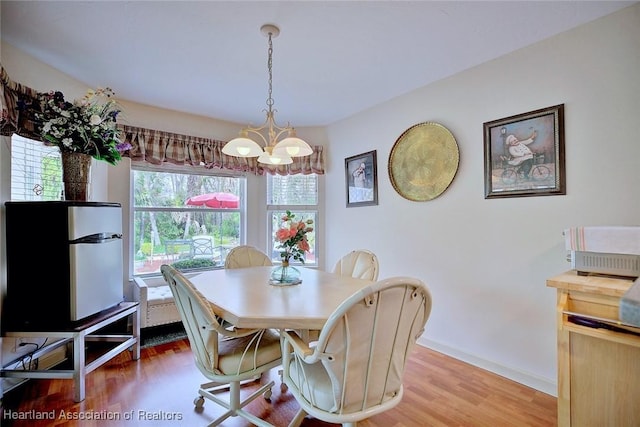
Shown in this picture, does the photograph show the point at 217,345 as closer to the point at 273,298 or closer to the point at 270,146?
the point at 273,298

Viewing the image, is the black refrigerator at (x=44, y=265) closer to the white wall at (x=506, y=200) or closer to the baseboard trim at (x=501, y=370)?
the white wall at (x=506, y=200)

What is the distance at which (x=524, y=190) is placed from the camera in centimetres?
215

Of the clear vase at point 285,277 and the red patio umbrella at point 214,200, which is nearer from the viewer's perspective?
the clear vase at point 285,277

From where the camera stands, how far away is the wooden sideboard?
1.38 m

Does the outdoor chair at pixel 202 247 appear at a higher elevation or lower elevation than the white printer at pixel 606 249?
lower

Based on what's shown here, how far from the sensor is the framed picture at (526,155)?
6.59ft

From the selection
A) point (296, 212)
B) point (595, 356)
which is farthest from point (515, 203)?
point (296, 212)

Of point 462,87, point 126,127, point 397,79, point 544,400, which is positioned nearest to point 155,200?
point 126,127

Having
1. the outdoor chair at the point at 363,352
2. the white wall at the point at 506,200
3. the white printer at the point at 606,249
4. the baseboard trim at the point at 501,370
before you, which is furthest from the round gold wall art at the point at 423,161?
the outdoor chair at the point at 363,352

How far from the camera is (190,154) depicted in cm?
343

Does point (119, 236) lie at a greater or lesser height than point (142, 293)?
greater

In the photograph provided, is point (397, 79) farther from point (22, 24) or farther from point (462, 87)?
point (22, 24)

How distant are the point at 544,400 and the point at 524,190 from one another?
142cm

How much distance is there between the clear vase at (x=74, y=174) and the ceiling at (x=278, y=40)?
779 mm
